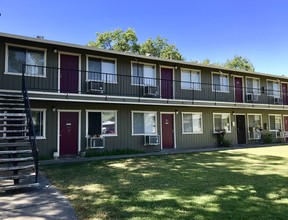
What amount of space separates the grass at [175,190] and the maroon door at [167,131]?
5485mm

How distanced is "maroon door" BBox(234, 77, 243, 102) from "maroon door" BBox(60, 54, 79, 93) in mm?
12049

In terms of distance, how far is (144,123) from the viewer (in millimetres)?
15047

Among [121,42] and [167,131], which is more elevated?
[121,42]

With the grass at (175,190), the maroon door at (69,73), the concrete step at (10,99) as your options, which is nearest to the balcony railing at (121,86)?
the maroon door at (69,73)

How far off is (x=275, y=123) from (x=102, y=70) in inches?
627

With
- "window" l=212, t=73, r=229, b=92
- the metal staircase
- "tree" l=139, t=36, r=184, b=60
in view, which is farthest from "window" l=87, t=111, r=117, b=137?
"tree" l=139, t=36, r=184, b=60

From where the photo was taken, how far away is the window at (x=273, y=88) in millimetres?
21516

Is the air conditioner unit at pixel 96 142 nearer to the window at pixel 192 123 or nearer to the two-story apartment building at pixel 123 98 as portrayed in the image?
the two-story apartment building at pixel 123 98

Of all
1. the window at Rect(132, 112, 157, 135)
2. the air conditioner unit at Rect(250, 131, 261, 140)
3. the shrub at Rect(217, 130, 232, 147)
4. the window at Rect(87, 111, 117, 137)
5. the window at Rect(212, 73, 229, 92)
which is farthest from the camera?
the air conditioner unit at Rect(250, 131, 261, 140)

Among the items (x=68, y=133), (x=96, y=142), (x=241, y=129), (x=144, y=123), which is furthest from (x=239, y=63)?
(x=68, y=133)

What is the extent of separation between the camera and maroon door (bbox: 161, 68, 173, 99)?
51.5ft

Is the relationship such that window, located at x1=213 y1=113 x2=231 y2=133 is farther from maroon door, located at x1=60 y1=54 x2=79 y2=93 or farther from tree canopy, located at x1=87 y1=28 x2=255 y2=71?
tree canopy, located at x1=87 y1=28 x2=255 y2=71

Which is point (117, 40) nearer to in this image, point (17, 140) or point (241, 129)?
point (241, 129)

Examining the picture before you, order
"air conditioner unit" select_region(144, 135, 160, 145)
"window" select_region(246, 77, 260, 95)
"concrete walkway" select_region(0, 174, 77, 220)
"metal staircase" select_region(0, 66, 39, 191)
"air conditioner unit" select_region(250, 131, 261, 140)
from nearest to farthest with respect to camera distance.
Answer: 1. "concrete walkway" select_region(0, 174, 77, 220)
2. "metal staircase" select_region(0, 66, 39, 191)
3. "air conditioner unit" select_region(144, 135, 160, 145)
4. "air conditioner unit" select_region(250, 131, 261, 140)
5. "window" select_region(246, 77, 260, 95)
